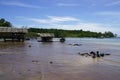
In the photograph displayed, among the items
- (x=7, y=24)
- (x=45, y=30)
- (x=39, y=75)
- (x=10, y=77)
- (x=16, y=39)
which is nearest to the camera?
(x=10, y=77)

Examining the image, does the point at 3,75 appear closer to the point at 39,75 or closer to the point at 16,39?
the point at 39,75

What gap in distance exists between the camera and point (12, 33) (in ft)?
237

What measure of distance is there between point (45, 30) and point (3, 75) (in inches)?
6960

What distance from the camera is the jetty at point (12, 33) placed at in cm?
7044

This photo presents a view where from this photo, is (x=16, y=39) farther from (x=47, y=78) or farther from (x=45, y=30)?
(x=45, y=30)

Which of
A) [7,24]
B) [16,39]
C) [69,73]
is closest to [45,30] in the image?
[7,24]

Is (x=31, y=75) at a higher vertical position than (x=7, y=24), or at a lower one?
lower

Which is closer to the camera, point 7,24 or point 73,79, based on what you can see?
point 73,79

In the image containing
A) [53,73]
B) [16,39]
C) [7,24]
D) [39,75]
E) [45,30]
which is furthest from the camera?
[45,30]

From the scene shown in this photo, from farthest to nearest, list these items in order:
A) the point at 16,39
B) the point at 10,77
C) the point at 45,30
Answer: the point at 45,30 < the point at 16,39 < the point at 10,77

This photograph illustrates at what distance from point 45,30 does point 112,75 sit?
576ft

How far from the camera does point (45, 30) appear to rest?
19338 cm

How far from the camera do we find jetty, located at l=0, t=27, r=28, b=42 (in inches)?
2773

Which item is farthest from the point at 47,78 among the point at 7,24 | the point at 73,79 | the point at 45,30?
the point at 45,30
